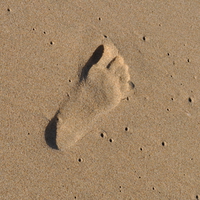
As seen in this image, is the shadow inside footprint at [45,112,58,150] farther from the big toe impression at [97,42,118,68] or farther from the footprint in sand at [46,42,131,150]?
the big toe impression at [97,42,118,68]

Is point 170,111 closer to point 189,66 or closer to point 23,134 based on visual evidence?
point 189,66

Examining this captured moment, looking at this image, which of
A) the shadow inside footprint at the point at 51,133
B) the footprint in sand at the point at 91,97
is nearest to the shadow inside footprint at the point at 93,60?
the footprint in sand at the point at 91,97

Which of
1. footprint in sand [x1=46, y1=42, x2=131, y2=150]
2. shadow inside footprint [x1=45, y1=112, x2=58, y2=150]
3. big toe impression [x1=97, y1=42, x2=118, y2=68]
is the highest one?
big toe impression [x1=97, y1=42, x2=118, y2=68]

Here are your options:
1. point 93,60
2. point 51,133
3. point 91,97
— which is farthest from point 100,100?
point 51,133

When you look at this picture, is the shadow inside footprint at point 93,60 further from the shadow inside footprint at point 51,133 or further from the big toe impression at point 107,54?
the shadow inside footprint at point 51,133

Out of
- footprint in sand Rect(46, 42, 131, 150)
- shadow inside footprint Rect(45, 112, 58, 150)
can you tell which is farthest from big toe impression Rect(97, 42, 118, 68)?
shadow inside footprint Rect(45, 112, 58, 150)

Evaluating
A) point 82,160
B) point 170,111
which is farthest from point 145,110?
point 82,160

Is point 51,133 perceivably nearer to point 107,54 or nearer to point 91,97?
point 91,97
